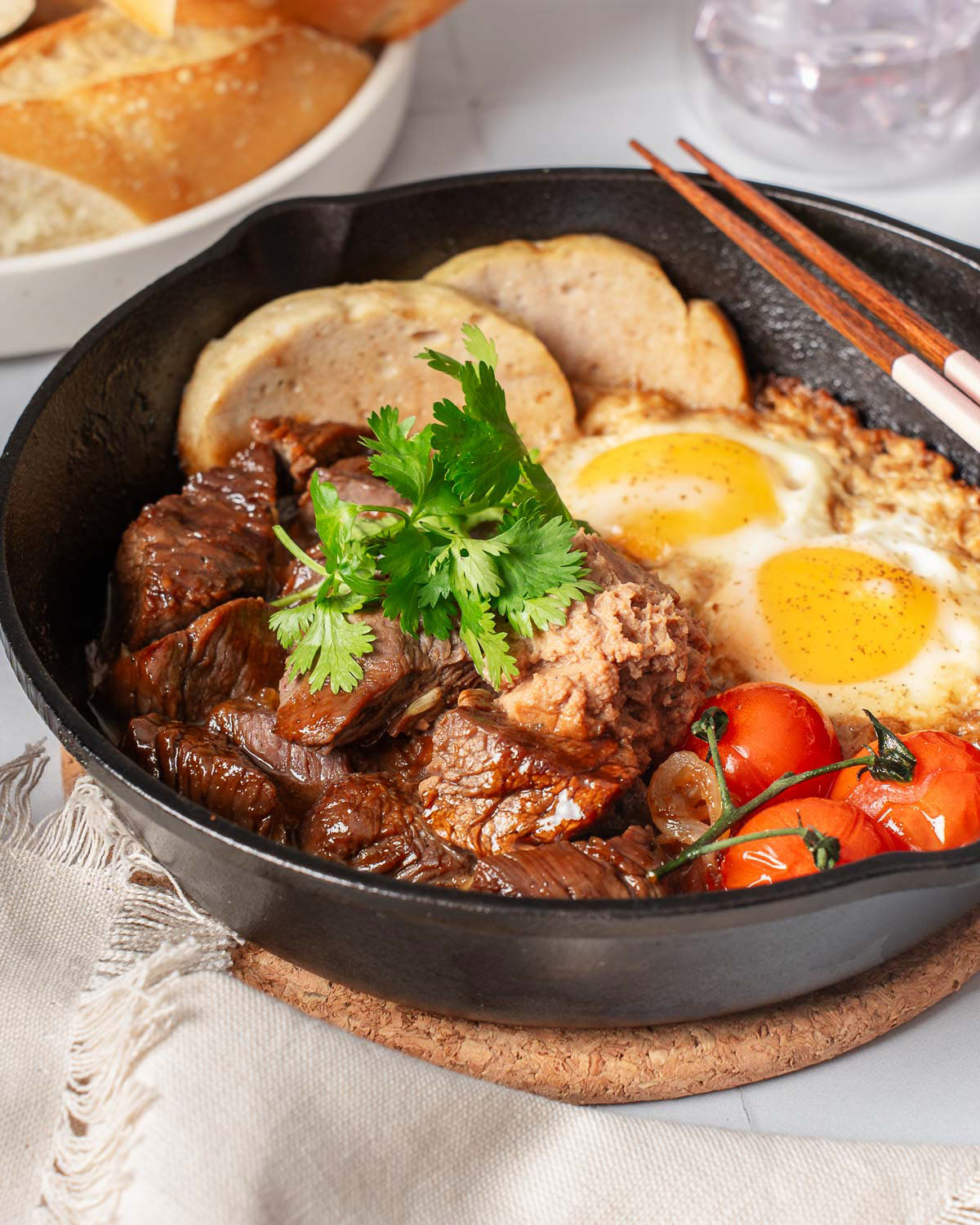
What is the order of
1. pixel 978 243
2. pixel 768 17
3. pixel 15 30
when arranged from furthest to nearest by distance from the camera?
pixel 768 17 → pixel 978 243 → pixel 15 30

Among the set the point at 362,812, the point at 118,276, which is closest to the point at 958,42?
the point at 118,276

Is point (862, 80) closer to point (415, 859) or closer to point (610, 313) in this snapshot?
point (610, 313)

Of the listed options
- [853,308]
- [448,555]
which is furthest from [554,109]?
[448,555]

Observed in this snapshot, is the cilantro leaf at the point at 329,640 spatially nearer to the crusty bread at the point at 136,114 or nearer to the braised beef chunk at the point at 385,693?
the braised beef chunk at the point at 385,693

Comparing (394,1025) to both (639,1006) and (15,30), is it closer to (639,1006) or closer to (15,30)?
(639,1006)

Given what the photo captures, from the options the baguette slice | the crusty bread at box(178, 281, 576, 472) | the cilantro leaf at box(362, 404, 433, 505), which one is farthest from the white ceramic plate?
the cilantro leaf at box(362, 404, 433, 505)

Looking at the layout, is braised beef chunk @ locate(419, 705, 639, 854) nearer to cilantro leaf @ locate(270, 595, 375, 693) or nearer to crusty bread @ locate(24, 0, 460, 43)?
cilantro leaf @ locate(270, 595, 375, 693)
